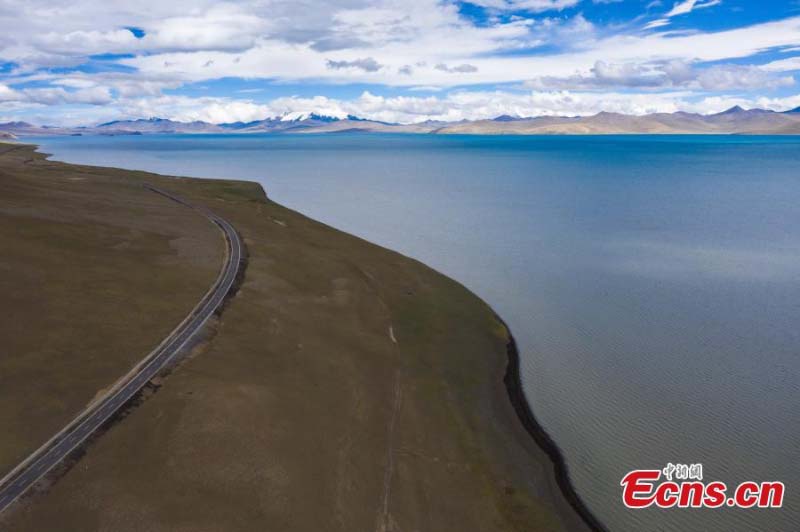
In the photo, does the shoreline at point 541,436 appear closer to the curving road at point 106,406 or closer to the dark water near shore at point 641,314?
the dark water near shore at point 641,314

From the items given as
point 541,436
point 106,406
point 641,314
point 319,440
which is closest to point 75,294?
point 106,406

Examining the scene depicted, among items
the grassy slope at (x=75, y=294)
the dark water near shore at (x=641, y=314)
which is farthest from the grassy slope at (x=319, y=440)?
the dark water near shore at (x=641, y=314)

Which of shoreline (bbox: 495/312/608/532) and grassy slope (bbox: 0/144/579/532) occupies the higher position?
grassy slope (bbox: 0/144/579/532)

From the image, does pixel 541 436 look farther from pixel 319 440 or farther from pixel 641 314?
pixel 641 314

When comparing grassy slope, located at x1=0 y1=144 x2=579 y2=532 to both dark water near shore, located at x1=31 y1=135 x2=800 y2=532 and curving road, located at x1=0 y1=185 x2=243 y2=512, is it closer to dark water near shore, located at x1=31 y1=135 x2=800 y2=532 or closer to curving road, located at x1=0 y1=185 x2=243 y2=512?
curving road, located at x1=0 y1=185 x2=243 y2=512

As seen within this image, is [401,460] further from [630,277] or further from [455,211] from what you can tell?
[455,211]

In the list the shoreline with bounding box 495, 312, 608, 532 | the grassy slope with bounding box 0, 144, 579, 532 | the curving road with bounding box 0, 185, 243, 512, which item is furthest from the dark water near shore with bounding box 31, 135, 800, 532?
the curving road with bounding box 0, 185, 243, 512

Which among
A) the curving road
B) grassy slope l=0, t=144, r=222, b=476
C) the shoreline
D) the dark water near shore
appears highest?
grassy slope l=0, t=144, r=222, b=476
